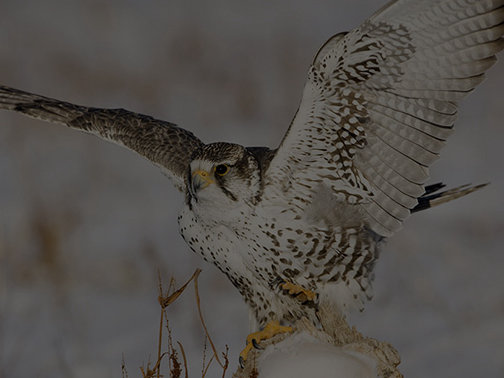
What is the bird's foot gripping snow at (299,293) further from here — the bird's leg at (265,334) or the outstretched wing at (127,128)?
the outstretched wing at (127,128)

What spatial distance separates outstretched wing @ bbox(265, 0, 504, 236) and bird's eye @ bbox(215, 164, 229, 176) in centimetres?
21

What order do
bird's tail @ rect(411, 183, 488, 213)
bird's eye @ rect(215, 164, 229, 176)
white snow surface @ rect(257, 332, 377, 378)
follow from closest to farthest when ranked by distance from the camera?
white snow surface @ rect(257, 332, 377, 378), bird's eye @ rect(215, 164, 229, 176), bird's tail @ rect(411, 183, 488, 213)

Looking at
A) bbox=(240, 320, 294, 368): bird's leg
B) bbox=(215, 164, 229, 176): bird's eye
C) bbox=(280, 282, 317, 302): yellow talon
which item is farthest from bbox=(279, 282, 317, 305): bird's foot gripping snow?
bbox=(215, 164, 229, 176): bird's eye

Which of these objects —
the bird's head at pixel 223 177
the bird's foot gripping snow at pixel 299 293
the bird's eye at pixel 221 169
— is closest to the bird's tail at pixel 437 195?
the bird's foot gripping snow at pixel 299 293

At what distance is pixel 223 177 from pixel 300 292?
2.12 ft

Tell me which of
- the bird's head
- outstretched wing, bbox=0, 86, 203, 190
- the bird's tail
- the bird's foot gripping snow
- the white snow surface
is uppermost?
outstretched wing, bbox=0, 86, 203, 190

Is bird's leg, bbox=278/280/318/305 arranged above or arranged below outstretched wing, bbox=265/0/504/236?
below

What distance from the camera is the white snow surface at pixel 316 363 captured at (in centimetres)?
296

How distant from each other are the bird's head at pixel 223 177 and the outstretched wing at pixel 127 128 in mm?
645

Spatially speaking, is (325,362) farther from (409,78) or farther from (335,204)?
(409,78)

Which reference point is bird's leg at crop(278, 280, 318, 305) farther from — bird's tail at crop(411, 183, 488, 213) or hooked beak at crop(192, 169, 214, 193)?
bird's tail at crop(411, 183, 488, 213)

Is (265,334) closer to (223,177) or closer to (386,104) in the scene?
(223,177)

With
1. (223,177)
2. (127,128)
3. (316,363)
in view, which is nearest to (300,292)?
(223,177)

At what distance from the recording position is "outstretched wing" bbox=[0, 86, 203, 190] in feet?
14.8
